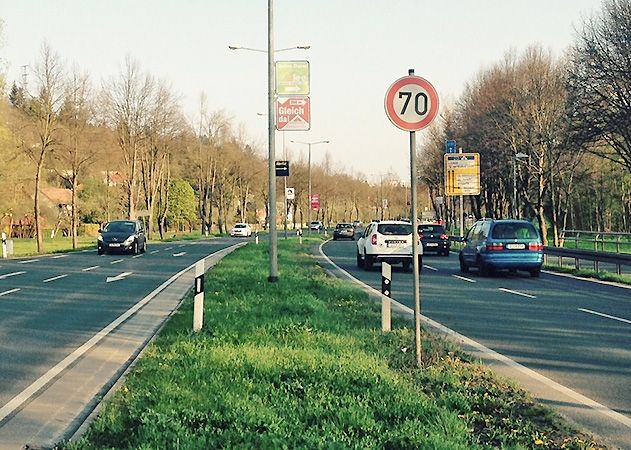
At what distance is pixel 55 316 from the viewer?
46.4 feet

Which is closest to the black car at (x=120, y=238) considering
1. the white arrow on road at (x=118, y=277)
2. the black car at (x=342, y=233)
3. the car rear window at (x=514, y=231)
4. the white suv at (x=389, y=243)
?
the white arrow on road at (x=118, y=277)

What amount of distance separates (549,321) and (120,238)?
28285 millimetres

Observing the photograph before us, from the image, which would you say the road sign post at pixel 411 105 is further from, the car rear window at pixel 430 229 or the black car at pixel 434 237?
the car rear window at pixel 430 229

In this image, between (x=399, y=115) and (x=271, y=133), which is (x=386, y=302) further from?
(x=271, y=133)

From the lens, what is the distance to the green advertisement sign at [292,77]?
19906mm

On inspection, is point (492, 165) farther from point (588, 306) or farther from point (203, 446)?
point (203, 446)

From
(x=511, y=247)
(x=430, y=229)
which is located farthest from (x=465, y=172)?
(x=511, y=247)

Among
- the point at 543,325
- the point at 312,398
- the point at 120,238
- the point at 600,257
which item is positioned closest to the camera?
the point at 312,398

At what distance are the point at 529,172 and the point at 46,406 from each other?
150ft

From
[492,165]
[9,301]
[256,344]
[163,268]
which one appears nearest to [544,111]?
[492,165]

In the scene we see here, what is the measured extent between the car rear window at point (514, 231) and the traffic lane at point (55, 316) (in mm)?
10042

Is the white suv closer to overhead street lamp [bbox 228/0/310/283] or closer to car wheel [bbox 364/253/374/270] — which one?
car wheel [bbox 364/253/374/270]

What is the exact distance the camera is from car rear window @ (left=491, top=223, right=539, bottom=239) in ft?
78.4

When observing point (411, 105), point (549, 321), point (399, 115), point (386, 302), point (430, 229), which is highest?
point (411, 105)
